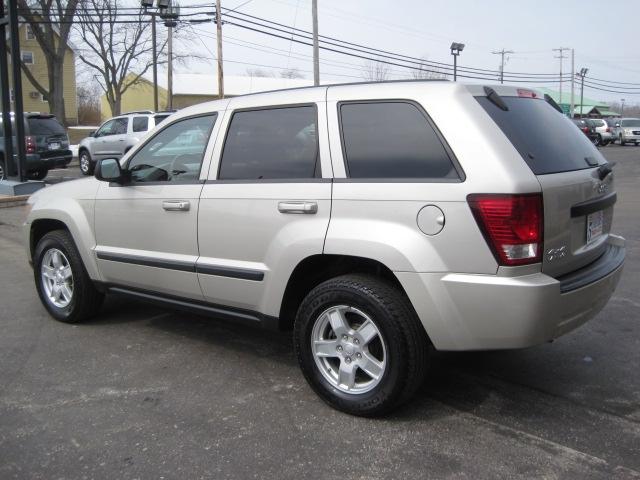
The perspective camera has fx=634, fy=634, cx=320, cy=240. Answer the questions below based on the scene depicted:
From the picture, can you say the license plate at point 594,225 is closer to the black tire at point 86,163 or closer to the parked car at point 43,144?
the parked car at point 43,144

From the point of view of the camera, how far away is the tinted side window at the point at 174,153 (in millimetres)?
4281

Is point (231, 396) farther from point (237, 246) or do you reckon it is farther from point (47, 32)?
point (47, 32)

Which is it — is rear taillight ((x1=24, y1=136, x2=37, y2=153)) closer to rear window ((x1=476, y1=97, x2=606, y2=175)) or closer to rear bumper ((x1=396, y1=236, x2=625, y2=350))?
rear window ((x1=476, y1=97, x2=606, y2=175))

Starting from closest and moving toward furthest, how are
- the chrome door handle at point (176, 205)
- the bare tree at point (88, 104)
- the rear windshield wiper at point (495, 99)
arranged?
the rear windshield wiper at point (495, 99)
the chrome door handle at point (176, 205)
the bare tree at point (88, 104)

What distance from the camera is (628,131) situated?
3834 cm

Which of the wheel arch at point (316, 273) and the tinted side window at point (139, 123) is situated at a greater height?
the tinted side window at point (139, 123)

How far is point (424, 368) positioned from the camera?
10.9 feet

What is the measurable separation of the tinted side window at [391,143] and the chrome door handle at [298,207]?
0.27 m

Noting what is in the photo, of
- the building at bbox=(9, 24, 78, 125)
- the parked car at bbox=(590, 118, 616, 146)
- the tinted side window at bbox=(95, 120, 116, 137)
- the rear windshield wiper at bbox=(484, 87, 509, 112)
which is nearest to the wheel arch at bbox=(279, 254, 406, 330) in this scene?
the rear windshield wiper at bbox=(484, 87, 509, 112)

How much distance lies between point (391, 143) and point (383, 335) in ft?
3.36

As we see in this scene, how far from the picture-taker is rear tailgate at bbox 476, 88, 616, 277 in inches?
124

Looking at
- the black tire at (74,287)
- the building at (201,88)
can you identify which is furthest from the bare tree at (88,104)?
the black tire at (74,287)

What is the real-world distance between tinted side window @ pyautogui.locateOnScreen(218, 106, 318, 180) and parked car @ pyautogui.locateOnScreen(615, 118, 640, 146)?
39.6 meters

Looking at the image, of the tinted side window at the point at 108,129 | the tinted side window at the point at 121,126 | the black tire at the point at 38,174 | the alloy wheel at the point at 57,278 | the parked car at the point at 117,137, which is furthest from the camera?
the tinted side window at the point at 108,129
